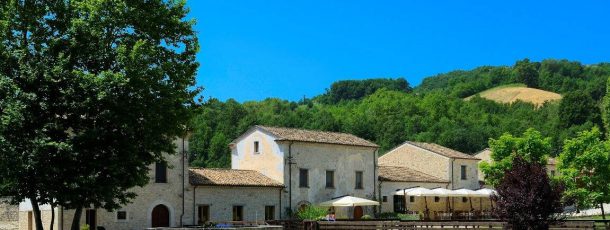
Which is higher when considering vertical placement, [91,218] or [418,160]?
[418,160]

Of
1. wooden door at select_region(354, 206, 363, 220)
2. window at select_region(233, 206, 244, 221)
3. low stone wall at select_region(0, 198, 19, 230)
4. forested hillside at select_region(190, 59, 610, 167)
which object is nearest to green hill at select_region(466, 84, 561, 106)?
forested hillside at select_region(190, 59, 610, 167)

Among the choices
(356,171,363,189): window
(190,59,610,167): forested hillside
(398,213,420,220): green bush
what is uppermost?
(190,59,610,167): forested hillside

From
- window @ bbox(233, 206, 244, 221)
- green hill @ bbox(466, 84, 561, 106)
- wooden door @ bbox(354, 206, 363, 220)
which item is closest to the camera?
window @ bbox(233, 206, 244, 221)

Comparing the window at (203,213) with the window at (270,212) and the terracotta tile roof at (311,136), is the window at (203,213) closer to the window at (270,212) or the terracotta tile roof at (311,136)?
the window at (270,212)

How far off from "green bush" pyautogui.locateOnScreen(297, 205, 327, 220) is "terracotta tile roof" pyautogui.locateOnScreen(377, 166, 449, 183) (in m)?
8.84

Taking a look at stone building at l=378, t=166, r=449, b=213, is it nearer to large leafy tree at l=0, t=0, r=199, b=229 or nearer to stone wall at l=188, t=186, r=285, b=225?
stone wall at l=188, t=186, r=285, b=225

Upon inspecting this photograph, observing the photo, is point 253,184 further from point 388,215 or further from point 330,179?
point 388,215

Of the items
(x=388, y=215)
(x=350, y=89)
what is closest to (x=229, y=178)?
(x=388, y=215)

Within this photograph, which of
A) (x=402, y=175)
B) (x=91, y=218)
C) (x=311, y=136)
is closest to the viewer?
(x=91, y=218)

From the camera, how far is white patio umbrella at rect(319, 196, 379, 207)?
4628 cm

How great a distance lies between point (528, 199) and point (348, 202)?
2209 centimetres

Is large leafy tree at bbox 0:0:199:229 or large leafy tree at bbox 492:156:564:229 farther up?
large leafy tree at bbox 0:0:199:229

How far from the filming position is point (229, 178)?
141 feet

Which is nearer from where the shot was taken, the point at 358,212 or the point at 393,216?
the point at 358,212
